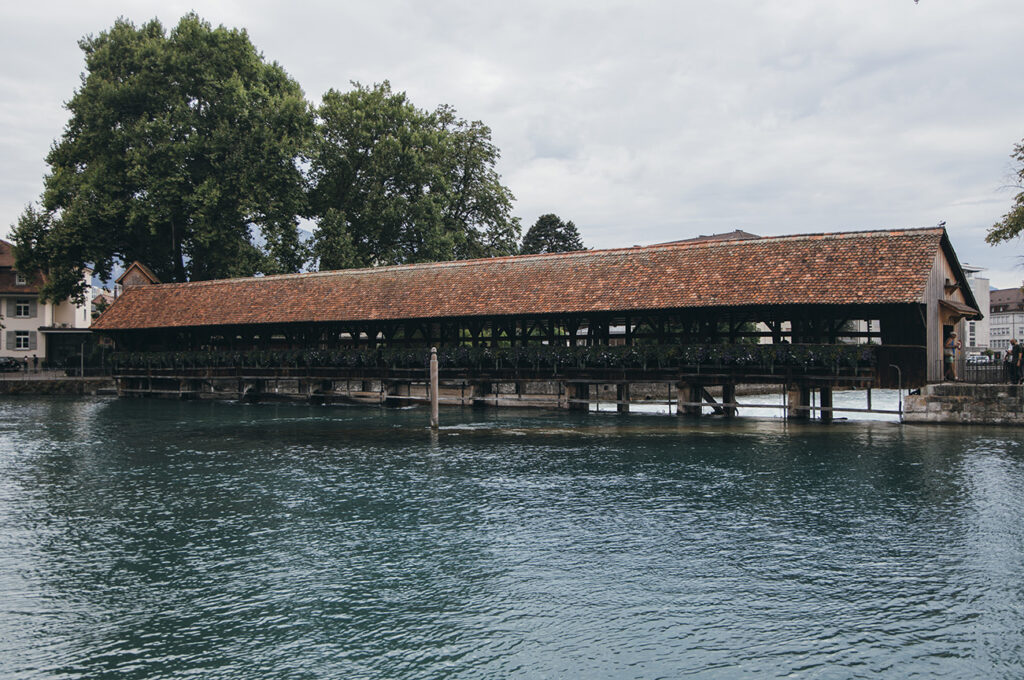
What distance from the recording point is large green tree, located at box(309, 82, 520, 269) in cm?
4525

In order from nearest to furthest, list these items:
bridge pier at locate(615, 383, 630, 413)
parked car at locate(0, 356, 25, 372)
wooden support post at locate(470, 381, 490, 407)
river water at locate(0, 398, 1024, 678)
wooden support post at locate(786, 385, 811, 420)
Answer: river water at locate(0, 398, 1024, 678), wooden support post at locate(786, 385, 811, 420), bridge pier at locate(615, 383, 630, 413), wooden support post at locate(470, 381, 490, 407), parked car at locate(0, 356, 25, 372)

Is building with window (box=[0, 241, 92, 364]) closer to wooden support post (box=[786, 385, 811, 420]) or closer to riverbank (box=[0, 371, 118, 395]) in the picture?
riverbank (box=[0, 371, 118, 395])

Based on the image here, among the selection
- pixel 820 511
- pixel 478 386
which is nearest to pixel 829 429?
pixel 820 511

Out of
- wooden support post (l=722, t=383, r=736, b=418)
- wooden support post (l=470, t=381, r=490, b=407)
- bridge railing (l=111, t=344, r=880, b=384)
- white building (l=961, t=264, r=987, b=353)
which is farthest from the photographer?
white building (l=961, t=264, r=987, b=353)

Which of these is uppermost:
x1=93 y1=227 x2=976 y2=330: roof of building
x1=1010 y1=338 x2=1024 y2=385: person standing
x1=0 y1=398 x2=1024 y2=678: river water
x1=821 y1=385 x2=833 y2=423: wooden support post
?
x1=93 y1=227 x2=976 y2=330: roof of building

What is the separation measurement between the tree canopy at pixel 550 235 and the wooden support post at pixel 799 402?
117 feet

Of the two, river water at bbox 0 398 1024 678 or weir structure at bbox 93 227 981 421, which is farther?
weir structure at bbox 93 227 981 421

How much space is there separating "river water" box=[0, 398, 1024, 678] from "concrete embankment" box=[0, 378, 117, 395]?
26.0 metres

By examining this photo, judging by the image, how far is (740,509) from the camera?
14.0 m

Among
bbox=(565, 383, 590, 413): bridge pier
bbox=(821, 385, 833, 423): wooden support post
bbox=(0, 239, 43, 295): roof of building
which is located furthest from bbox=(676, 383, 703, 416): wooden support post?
bbox=(0, 239, 43, 295): roof of building

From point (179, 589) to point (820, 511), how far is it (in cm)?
1013

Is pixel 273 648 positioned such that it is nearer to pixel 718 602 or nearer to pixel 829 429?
pixel 718 602

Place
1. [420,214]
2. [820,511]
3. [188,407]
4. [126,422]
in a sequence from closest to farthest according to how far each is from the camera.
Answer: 1. [820,511]
2. [126,422]
3. [188,407]
4. [420,214]

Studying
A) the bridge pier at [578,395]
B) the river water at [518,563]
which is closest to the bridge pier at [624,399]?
the bridge pier at [578,395]
